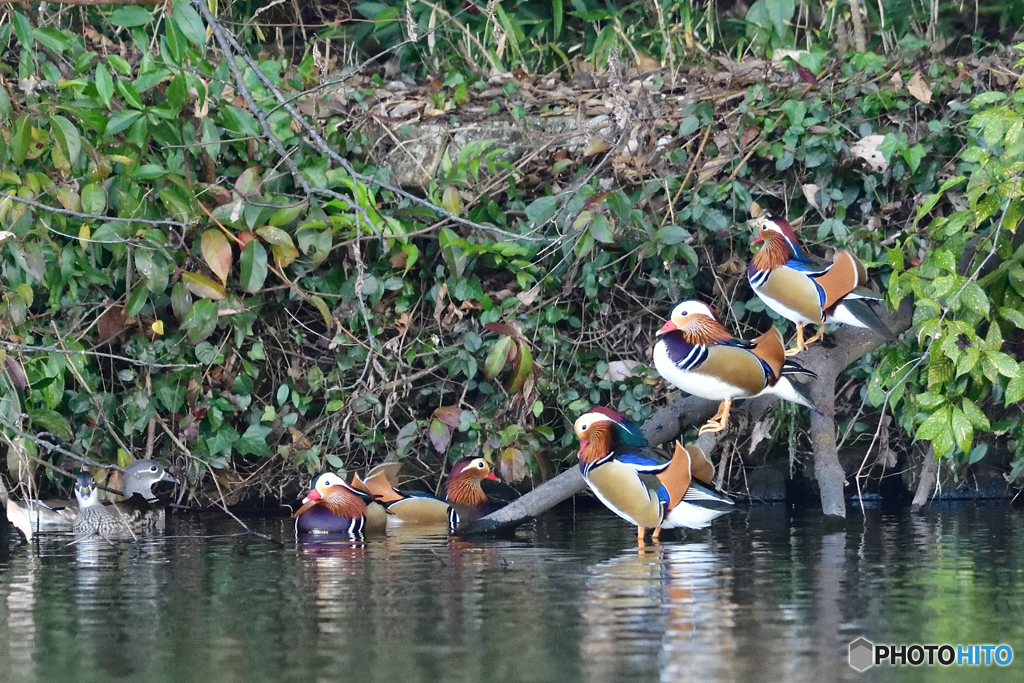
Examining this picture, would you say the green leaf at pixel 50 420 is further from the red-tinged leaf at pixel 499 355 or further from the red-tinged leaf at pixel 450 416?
the red-tinged leaf at pixel 499 355

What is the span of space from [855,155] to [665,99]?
1.10 meters

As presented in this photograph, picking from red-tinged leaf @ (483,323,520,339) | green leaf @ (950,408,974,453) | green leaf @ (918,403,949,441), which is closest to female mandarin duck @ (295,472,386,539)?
red-tinged leaf @ (483,323,520,339)

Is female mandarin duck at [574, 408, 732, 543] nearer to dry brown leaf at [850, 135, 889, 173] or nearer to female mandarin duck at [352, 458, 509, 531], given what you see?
female mandarin duck at [352, 458, 509, 531]

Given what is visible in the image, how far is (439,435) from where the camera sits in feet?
22.3

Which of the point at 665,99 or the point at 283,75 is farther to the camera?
the point at 283,75

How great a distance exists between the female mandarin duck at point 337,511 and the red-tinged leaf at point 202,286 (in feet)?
3.87

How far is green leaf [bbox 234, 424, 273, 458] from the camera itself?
7.02m

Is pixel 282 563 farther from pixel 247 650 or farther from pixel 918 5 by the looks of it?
pixel 918 5

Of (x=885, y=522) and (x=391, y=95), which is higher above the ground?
(x=391, y=95)

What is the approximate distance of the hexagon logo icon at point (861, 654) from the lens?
10.3ft

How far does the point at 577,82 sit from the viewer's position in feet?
26.3

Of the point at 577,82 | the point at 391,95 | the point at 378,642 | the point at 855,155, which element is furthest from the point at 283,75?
the point at 378,642

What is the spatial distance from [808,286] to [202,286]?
2951 millimetres

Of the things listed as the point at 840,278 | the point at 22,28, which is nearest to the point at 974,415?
the point at 840,278
